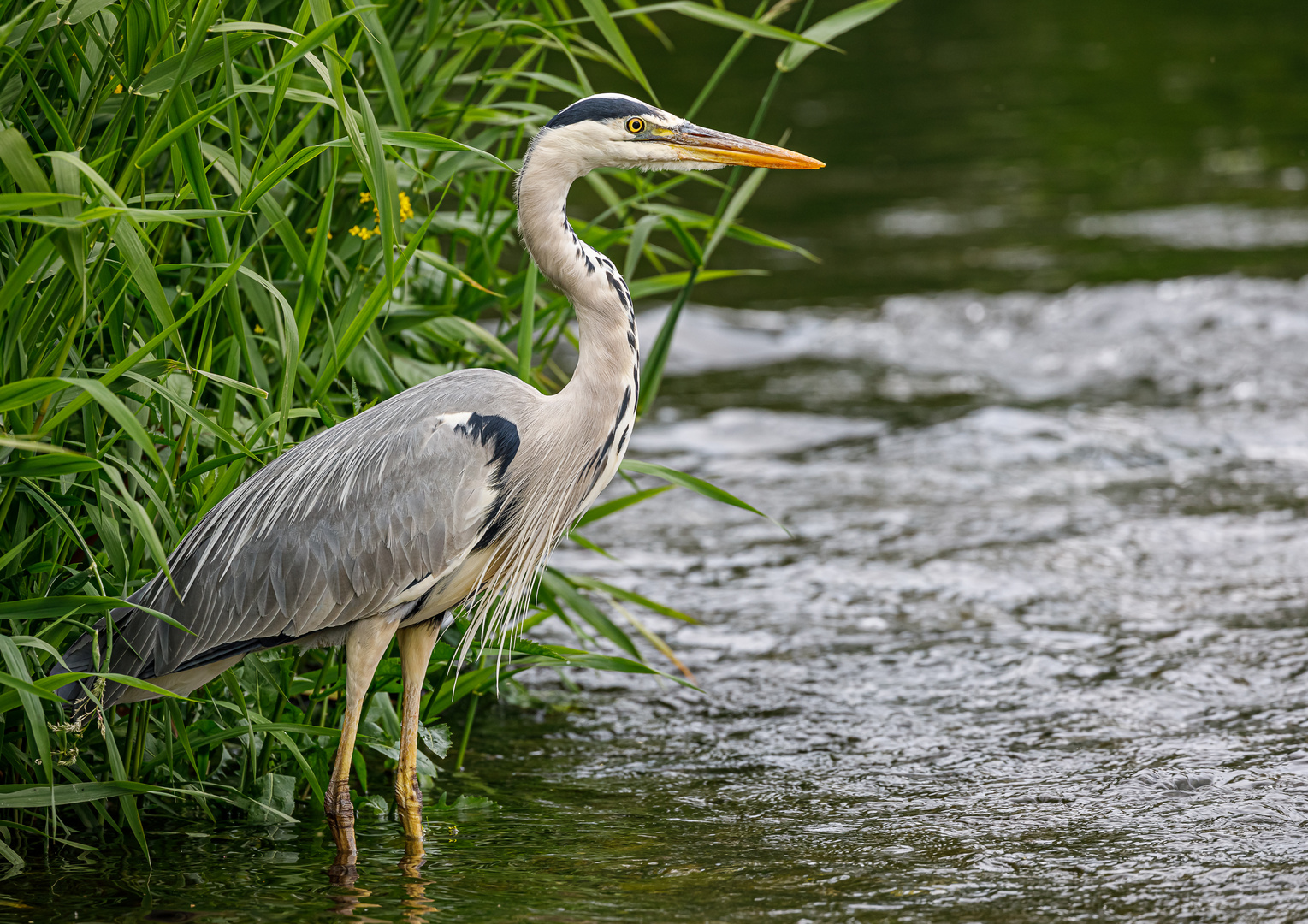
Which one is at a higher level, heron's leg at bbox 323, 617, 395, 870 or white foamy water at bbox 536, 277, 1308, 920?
heron's leg at bbox 323, 617, 395, 870

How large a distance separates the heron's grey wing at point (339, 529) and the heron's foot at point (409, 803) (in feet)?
1.46

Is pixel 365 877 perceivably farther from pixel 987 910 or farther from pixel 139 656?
pixel 987 910

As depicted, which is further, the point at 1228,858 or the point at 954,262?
the point at 954,262

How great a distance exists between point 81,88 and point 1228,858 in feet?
10.5

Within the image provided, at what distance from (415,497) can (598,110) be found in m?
1.05

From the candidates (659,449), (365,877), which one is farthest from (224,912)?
(659,449)

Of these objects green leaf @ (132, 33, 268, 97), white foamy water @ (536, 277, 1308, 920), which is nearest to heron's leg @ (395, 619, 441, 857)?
white foamy water @ (536, 277, 1308, 920)

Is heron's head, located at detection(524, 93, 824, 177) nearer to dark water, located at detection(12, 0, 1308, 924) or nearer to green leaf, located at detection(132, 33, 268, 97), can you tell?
green leaf, located at detection(132, 33, 268, 97)

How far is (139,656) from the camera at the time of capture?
3.36 m

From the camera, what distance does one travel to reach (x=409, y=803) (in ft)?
11.9

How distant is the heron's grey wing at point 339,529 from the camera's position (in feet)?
11.3

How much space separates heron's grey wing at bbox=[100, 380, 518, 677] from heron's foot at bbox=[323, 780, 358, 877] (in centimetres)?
39

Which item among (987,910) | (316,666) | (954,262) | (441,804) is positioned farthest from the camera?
(954,262)

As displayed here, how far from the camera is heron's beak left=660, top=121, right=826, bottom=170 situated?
3623 mm
